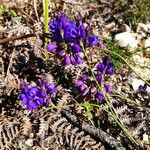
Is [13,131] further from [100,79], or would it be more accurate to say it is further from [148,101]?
[148,101]

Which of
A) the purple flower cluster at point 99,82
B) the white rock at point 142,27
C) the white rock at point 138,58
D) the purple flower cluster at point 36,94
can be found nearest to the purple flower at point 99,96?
the purple flower cluster at point 99,82

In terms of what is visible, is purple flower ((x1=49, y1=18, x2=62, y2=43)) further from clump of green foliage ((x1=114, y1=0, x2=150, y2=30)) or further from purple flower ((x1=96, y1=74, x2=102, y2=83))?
clump of green foliage ((x1=114, y1=0, x2=150, y2=30))

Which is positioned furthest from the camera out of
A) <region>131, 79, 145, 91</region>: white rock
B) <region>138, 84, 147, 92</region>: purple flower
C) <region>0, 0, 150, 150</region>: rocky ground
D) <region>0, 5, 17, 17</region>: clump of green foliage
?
<region>0, 5, 17, 17</region>: clump of green foliage

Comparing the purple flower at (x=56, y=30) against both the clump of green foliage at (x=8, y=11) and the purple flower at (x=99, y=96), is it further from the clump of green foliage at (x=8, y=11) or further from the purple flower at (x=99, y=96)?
the clump of green foliage at (x=8, y=11)

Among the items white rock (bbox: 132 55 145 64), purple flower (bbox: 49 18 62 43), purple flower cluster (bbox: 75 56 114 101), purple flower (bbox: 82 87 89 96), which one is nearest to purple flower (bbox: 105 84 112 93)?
purple flower cluster (bbox: 75 56 114 101)

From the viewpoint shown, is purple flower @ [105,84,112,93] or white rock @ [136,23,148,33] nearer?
purple flower @ [105,84,112,93]

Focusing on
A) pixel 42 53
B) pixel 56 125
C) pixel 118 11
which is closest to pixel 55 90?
pixel 56 125
